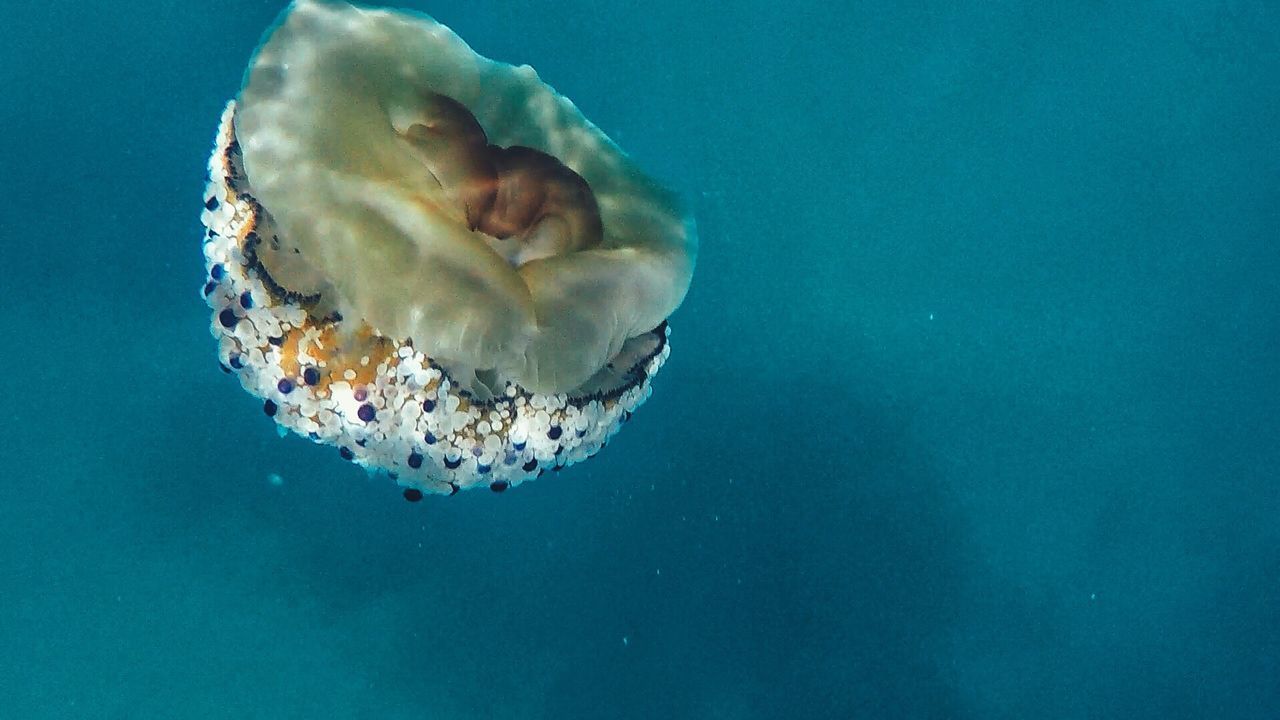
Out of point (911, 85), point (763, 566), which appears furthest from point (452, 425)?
point (911, 85)

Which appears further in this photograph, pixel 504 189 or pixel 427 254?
pixel 504 189

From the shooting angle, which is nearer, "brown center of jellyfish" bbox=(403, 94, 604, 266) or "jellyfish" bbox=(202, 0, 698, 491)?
"jellyfish" bbox=(202, 0, 698, 491)

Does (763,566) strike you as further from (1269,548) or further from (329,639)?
(1269,548)

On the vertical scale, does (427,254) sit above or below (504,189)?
below

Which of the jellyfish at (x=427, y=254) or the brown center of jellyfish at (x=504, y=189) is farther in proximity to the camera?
the brown center of jellyfish at (x=504, y=189)
